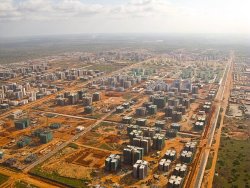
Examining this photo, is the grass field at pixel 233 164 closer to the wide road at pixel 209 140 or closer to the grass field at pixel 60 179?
the wide road at pixel 209 140

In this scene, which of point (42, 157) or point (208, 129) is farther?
point (208, 129)

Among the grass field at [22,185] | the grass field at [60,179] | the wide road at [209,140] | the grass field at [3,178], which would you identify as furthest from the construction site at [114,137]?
the grass field at [3,178]

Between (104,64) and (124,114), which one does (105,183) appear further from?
(104,64)

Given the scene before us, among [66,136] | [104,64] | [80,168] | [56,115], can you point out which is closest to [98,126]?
[66,136]

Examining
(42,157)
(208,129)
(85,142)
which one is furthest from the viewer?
(208,129)

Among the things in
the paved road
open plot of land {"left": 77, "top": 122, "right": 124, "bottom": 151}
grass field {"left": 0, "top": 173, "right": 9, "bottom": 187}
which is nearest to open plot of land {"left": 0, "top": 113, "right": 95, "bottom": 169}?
the paved road

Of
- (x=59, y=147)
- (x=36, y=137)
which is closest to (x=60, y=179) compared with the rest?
(x=59, y=147)

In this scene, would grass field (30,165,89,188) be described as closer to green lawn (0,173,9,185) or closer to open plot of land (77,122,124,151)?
green lawn (0,173,9,185)
